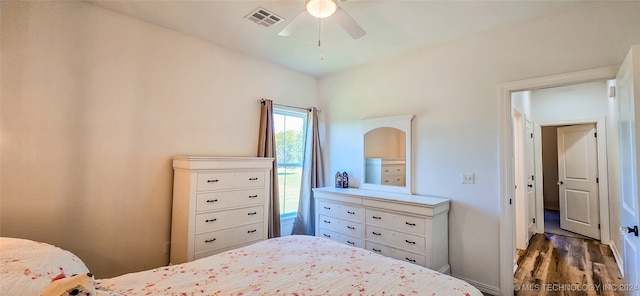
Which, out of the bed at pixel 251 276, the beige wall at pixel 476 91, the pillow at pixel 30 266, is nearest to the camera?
the pillow at pixel 30 266

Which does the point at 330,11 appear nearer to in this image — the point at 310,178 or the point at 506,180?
the point at 506,180

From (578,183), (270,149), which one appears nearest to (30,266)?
(270,149)

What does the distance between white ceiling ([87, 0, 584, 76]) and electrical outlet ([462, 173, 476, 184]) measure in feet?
4.64

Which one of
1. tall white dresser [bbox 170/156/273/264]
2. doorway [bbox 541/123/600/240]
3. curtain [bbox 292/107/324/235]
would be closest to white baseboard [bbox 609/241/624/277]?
doorway [bbox 541/123/600/240]

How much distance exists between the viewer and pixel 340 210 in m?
3.22

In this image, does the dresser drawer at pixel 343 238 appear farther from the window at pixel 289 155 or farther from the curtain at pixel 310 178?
the window at pixel 289 155

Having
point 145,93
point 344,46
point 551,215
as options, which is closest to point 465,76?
point 344,46

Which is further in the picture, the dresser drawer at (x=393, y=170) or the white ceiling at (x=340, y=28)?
the dresser drawer at (x=393, y=170)

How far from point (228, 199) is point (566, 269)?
389 centimetres

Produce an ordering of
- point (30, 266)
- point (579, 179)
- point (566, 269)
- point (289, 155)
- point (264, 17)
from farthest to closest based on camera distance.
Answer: point (579, 179) → point (289, 155) → point (566, 269) → point (264, 17) → point (30, 266)

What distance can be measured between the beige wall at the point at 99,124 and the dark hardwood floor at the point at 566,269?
3673 mm

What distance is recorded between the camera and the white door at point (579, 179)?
4.21m

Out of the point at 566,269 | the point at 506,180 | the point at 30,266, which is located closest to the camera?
the point at 30,266

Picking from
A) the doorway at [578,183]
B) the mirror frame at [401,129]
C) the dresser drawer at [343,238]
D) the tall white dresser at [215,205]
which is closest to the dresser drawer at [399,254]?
the dresser drawer at [343,238]
